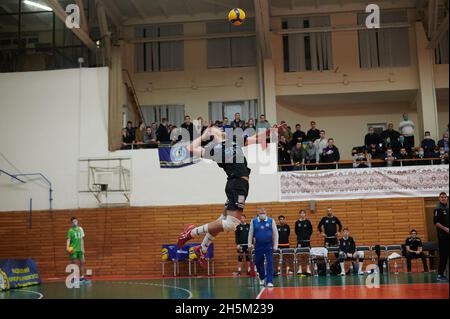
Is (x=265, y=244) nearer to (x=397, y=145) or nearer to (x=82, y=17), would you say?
(x=397, y=145)

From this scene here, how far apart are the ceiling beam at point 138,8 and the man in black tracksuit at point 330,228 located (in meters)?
12.0

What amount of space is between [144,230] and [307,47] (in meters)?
10.7

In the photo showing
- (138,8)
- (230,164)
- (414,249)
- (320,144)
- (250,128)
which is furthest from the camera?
(138,8)

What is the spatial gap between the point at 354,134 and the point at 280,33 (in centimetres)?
572

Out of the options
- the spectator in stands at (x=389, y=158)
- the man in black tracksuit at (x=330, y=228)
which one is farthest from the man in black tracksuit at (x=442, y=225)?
the spectator in stands at (x=389, y=158)

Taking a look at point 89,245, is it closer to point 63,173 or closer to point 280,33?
point 63,173

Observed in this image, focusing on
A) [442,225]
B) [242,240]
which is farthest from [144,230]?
[442,225]

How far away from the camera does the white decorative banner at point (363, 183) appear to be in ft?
59.8

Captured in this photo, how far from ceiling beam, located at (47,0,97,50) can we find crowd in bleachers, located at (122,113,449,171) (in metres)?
4.11

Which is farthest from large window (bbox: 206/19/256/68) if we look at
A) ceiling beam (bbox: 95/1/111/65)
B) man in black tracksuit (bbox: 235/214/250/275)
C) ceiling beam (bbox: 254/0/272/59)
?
man in black tracksuit (bbox: 235/214/250/275)

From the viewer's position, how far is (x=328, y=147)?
19.0 meters

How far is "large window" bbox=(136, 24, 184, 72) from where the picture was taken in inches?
939

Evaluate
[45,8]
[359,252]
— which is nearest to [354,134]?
[359,252]

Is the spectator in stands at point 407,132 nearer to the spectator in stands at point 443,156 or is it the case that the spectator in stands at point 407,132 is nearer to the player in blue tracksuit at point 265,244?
the spectator in stands at point 443,156
